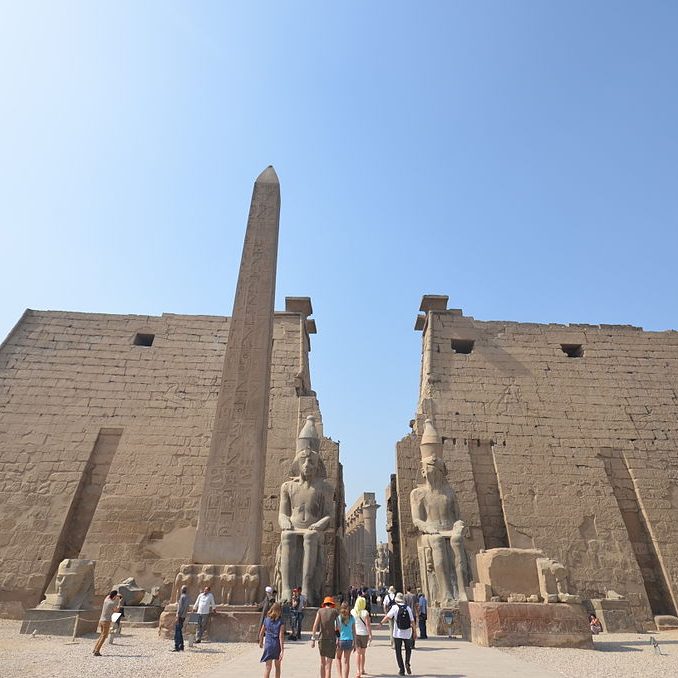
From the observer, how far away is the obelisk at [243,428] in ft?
15.9

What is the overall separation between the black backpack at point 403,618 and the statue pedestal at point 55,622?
3.54m

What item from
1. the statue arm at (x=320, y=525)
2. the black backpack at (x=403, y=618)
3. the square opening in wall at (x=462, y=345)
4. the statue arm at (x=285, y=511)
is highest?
the square opening in wall at (x=462, y=345)

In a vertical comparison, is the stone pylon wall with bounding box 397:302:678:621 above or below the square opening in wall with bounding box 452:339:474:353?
below

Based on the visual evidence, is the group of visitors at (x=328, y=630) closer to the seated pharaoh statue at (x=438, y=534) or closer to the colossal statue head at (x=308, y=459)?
the colossal statue head at (x=308, y=459)

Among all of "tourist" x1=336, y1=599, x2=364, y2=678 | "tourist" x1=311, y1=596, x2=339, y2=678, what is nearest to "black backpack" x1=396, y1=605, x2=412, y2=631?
"tourist" x1=336, y1=599, x2=364, y2=678

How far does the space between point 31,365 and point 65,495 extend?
2883 millimetres

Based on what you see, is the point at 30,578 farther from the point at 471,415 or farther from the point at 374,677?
the point at 471,415

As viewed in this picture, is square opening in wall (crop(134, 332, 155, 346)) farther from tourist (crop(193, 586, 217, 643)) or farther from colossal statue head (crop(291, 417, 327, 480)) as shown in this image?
tourist (crop(193, 586, 217, 643))

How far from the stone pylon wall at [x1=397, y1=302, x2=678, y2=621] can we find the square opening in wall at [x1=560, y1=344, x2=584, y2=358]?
0.12 feet

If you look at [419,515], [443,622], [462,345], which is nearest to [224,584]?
[443,622]

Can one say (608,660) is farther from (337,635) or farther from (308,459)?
(308,459)

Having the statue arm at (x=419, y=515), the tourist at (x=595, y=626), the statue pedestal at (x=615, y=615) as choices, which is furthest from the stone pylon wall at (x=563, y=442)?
the tourist at (x=595, y=626)

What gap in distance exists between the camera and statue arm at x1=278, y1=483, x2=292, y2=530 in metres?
6.52

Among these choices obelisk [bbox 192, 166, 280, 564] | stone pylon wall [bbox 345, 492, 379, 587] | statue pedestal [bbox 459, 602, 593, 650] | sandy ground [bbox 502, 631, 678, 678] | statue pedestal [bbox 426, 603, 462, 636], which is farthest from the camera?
stone pylon wall [bbox 345, 492, 379, 587]
